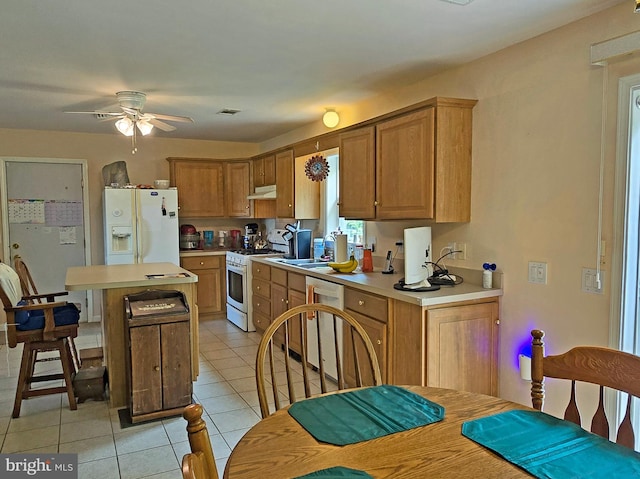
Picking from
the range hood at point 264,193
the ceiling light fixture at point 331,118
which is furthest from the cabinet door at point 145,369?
the range hood at point 264,193

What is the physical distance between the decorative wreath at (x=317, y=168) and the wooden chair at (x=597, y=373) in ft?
10.2

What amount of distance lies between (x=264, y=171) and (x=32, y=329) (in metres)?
3.29

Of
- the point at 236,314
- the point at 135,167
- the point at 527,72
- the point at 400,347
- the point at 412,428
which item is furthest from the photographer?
the point at 135,167

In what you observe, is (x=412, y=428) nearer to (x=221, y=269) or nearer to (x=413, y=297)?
(x=413, y=297)

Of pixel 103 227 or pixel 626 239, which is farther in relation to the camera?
pixel 103 227

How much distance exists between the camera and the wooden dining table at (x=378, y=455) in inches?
44.2

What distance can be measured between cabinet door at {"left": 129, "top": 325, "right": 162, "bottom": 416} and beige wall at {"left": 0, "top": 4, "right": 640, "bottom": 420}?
6.91 feet

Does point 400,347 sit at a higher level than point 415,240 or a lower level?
lower

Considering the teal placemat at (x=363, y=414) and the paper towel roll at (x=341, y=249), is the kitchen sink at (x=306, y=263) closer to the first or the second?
the paper towel roll at (x=341, y=249)

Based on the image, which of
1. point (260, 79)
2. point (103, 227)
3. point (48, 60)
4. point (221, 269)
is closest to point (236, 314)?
point (221, 269)

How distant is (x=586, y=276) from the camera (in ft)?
7.86

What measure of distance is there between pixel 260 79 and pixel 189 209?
299 cm

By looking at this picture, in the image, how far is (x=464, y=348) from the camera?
278 centimetres

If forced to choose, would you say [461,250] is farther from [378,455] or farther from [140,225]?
[140,225]
